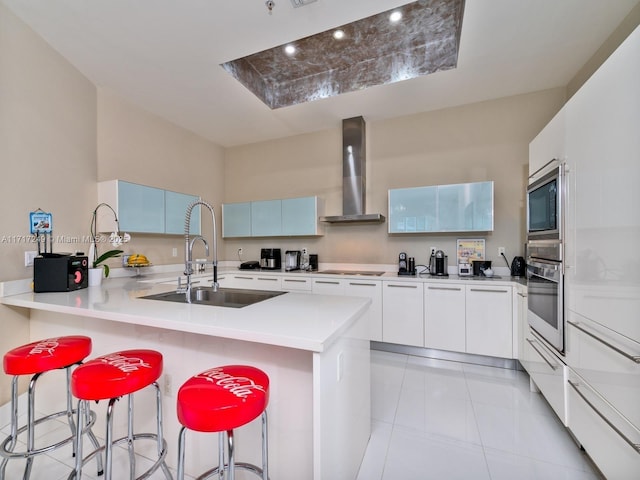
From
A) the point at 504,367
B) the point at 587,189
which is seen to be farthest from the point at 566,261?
the point at 504,367

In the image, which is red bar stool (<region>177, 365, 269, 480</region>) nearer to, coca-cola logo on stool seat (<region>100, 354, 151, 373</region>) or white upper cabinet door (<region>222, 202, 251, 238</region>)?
coca-cola logo on stool seat (<region>100, 354, 151, 373</region>)

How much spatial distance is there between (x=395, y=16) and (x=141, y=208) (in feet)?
9.94

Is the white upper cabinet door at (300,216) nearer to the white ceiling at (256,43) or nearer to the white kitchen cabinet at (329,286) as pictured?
the white kitchen cabinet at (329,286)

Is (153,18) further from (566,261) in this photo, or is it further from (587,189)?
(566,261)

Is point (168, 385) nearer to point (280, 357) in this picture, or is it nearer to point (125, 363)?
point (125, 363)

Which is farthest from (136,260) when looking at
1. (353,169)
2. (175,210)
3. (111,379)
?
(353,169)

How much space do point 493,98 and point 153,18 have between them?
3.37 m

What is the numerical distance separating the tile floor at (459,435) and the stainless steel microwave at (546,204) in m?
1.26

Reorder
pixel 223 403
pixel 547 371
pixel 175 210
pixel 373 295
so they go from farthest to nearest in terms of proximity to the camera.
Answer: pixel 175 210 < pixel 373 295 < pixel 547 371 < pixel 223 403

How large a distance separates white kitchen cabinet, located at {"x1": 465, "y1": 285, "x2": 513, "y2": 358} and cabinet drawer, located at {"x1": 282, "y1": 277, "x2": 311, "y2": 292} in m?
1.73

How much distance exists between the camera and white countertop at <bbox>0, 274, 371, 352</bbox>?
100 cm

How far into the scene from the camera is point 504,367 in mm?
2629

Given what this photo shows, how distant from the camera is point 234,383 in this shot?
985 mm

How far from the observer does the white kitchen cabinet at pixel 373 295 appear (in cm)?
299
